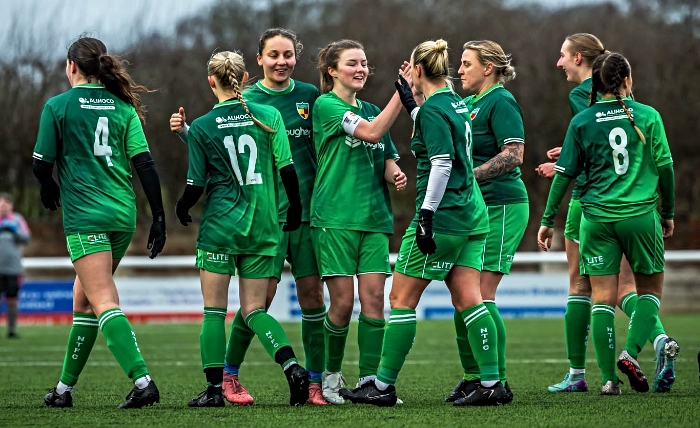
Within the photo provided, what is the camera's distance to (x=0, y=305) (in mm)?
19234

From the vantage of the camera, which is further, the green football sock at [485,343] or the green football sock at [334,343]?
the green football sock at [334,343]

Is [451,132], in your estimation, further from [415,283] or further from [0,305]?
[0,305]

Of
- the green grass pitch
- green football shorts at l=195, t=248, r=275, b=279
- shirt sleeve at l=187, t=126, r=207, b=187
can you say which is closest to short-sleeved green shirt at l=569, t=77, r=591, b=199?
the green grass pitch

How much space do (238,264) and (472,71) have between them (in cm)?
196

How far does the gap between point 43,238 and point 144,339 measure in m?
9.32

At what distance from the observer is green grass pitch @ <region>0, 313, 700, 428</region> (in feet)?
18.8

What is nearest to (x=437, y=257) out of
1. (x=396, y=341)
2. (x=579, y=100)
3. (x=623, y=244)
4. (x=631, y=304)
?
(x=396, y=341)

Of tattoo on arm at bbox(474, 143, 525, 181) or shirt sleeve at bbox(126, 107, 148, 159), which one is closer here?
shirt sleeve at bbox(126, 107, 148, 159)

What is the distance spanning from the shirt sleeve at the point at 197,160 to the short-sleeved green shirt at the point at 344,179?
709 mm

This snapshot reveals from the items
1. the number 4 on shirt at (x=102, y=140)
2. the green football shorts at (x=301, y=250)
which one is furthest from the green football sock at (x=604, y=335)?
the number 4 on shirt at (x=102, y=140)

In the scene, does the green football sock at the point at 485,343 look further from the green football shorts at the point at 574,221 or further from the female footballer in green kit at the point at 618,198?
the green football shorts at the point at 574,221

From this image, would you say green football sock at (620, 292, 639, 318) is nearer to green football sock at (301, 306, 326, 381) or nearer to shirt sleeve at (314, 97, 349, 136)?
green football sock at (301, 306, 326, 381)

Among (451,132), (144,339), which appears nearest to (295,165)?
(451,132)

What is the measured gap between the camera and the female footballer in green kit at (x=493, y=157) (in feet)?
23.0
